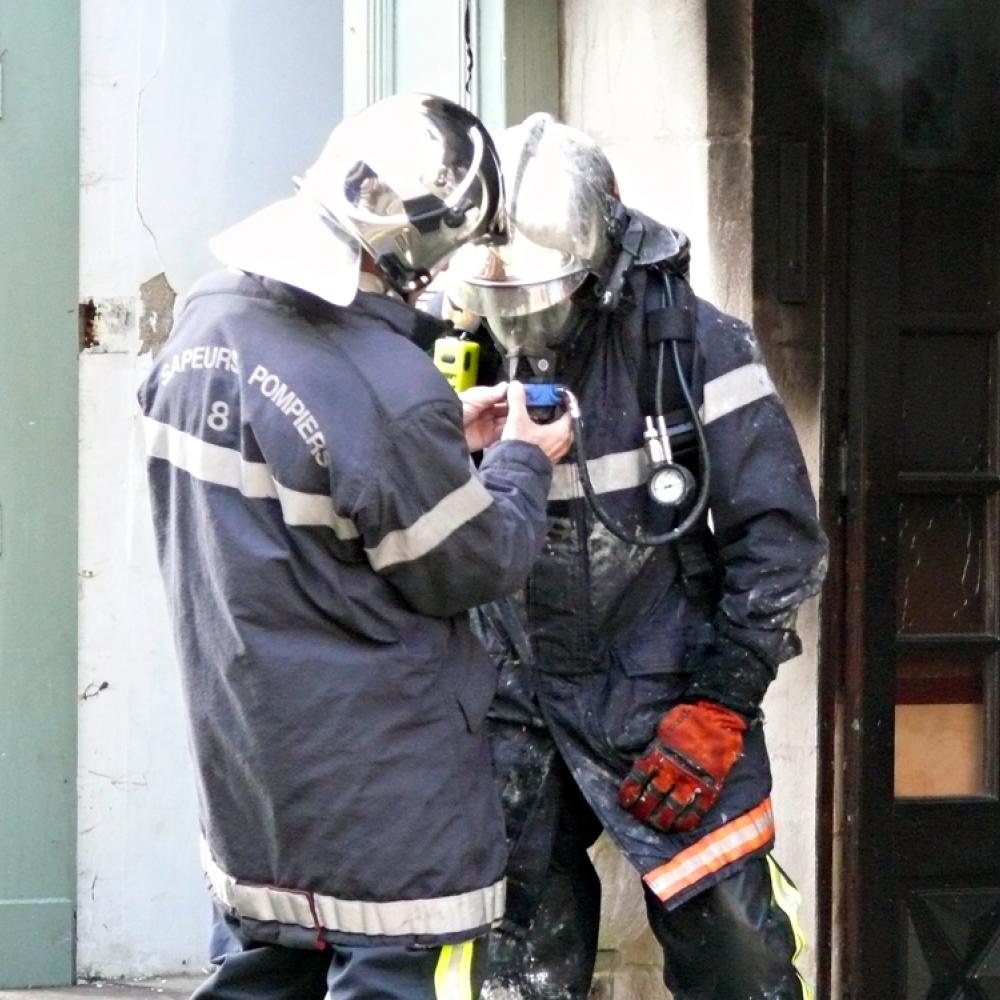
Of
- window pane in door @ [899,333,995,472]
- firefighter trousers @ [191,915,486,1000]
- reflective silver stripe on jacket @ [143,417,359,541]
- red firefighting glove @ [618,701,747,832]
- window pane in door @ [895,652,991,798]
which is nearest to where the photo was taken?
reflective silver stripe on jacket @ [143,417,359,541]

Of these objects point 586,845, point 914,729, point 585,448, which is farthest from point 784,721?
point 585,448

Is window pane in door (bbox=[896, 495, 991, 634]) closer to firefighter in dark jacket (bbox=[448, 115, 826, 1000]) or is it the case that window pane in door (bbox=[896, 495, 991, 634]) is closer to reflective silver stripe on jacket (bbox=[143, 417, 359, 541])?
firefighter in dark jacket (bbox=[448, 115, 826, 1000])

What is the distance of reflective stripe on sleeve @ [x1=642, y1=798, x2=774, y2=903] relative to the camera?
337 cm

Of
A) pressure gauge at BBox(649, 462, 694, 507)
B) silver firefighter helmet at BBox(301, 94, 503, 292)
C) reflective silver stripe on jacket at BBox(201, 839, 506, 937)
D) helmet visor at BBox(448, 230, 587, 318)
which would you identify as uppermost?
silver firefighter helmet at BBox(301, 94, 503, 292)

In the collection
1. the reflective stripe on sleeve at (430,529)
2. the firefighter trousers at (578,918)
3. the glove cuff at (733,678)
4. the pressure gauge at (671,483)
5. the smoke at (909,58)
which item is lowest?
the firefighter trousers at (578,918)

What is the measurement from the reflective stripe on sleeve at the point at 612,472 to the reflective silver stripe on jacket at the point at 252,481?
0.73m

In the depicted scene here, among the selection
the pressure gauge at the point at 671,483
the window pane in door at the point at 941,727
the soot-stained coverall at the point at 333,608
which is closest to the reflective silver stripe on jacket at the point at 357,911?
the soot-stained coverall at the point at 333,608

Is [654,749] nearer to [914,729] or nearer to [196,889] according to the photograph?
[914,729]

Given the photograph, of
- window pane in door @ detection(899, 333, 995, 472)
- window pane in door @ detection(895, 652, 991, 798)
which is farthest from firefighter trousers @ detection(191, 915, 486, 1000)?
window pane in door @ detection(899, 333, 995, 472)

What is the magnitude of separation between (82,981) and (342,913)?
2325 millimetres

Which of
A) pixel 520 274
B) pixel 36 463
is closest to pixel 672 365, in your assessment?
pixel 520 274

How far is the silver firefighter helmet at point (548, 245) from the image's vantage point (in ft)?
11.1

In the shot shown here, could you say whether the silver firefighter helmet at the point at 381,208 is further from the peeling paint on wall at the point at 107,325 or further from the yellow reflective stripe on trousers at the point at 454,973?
the peeling paint on wall at the point at 107,325

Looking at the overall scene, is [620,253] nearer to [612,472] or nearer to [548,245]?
[548,245]
